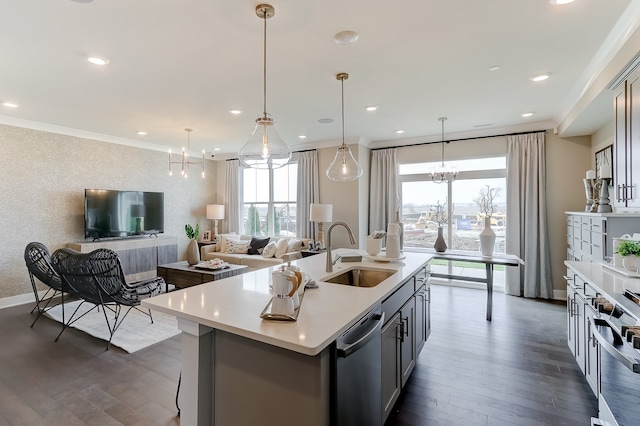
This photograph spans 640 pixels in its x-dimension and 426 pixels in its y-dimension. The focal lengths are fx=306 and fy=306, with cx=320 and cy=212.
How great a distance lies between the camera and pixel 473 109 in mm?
4246

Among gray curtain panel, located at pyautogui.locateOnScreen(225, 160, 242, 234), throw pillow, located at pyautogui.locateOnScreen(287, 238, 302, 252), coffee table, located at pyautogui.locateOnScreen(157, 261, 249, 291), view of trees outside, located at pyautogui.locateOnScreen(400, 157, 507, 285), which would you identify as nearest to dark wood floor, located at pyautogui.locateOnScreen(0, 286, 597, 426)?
coffee table, located at pyautogui.locateOnScreen(157, 261, 249, 291)

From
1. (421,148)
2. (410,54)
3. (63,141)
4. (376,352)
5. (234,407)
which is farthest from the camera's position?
(421,148)

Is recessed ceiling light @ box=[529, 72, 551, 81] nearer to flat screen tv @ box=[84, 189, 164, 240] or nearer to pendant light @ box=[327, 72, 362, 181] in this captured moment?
pendant light @ box=[327, 72, 362, 181]

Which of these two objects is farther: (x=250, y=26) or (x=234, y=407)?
(x=250, y=26)

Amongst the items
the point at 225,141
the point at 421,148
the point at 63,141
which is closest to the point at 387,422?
the point at 421,148

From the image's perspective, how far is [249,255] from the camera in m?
6.39

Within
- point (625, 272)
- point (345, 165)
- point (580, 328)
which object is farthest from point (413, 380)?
point (345, 165)

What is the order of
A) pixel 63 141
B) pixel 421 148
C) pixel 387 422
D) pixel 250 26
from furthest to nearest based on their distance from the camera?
pixel 421 148, pixel 63 141, pixel 250 26, pixel 387 422

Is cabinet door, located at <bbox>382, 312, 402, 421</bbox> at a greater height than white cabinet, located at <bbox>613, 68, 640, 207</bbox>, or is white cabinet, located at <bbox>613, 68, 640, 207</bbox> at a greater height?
white cabinet, located at <bbox>613, 68, 640, 207</bbox>

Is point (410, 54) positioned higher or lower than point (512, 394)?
higher

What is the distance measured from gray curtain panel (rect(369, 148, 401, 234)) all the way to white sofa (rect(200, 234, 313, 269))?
1449mm

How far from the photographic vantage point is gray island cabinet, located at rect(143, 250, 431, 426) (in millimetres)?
1255

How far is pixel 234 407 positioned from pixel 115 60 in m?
3.03

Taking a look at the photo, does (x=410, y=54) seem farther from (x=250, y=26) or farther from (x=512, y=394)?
(x=512, y=394)
